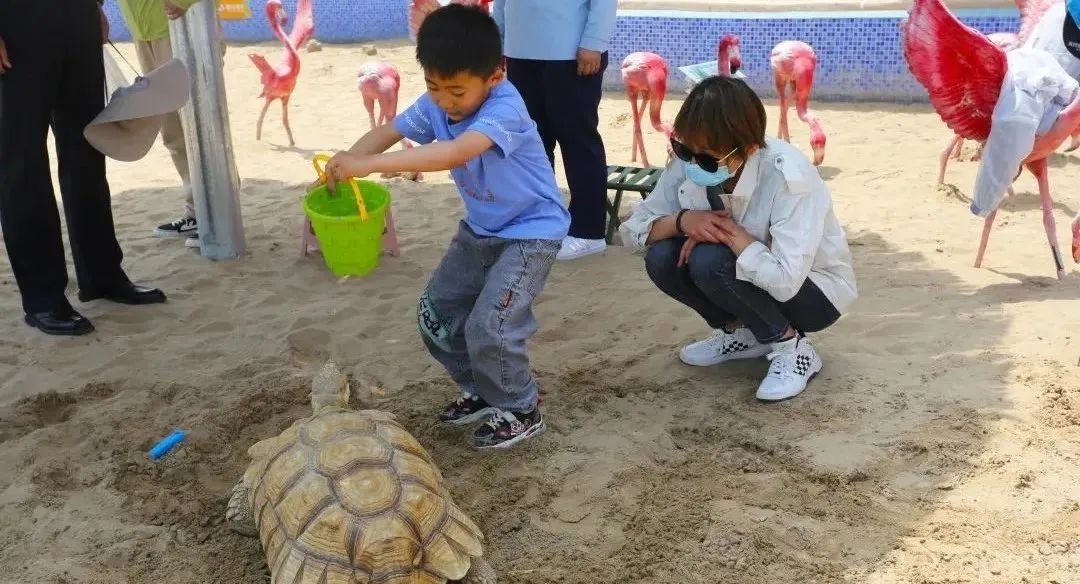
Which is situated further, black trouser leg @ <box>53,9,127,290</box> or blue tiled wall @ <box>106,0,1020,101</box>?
blue tiled wall @ <box>106,0,1020,101</box>

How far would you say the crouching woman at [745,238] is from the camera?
3.20 meters

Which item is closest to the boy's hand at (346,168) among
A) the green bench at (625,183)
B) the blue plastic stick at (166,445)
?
the blue plastic stick at (166,445)

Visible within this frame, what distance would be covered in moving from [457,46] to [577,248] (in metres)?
2.30

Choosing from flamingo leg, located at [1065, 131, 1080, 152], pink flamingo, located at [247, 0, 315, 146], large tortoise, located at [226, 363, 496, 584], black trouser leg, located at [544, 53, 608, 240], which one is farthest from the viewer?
pink flamingo, located at [247, 0, 315, 146]

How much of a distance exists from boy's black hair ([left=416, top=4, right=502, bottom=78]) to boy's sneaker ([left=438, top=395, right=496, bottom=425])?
1196 mm

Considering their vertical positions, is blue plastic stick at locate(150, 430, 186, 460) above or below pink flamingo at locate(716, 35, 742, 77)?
below

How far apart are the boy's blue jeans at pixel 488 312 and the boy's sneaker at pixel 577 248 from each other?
65.8 inches

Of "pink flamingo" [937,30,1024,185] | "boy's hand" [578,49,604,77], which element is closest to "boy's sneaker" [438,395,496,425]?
"boy's hand" [578,49,604,77]

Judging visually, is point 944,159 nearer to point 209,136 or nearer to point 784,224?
point 784,224

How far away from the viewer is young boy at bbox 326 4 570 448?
2955 millimetres

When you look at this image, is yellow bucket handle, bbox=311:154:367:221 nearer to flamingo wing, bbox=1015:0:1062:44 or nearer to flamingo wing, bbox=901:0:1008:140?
flamingo wing, bbox=901:0:1008:140

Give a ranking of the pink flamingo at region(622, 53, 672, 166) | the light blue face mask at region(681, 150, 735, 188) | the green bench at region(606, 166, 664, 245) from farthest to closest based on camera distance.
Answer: the pink flamingo at region(622, 53, 672, 166) < the green bench at region(606, 166, 664, 245) < the light blue face mask at region(681, 150, 735, 188)

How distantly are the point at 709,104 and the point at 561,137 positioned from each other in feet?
6.17

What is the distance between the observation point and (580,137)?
4.94 m
